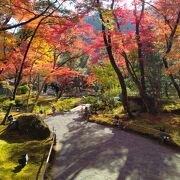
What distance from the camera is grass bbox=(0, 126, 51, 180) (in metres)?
10.8

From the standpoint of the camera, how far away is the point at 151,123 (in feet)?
66.5

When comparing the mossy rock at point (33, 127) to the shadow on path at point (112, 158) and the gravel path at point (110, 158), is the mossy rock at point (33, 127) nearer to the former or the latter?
the gravel path at point (110, 158)

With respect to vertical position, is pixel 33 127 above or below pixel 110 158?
A: above

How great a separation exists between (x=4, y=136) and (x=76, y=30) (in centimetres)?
1537

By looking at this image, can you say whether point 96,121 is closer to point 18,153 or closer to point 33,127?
point 33,127

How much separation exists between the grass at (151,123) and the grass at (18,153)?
248 inches

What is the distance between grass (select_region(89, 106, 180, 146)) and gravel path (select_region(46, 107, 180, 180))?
2.96ft

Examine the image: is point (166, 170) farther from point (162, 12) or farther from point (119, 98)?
point (119, 98)

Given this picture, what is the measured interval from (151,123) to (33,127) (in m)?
8.81

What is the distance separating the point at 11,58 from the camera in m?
21.0

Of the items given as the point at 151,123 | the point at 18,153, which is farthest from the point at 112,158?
the point at 151,123

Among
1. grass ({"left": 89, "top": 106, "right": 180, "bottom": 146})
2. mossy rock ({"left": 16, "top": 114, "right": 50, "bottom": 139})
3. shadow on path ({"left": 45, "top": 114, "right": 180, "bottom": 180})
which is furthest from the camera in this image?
grass ({"left": 89, "top": 106, "right": 180, "bottom": 146})

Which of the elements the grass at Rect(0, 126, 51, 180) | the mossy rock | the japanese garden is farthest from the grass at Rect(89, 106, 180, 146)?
the grass at Rect(0, 126, 51, 180)

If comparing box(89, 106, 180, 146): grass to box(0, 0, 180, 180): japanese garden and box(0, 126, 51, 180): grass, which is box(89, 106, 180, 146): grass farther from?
box(0, 126, 51, 180): grass
